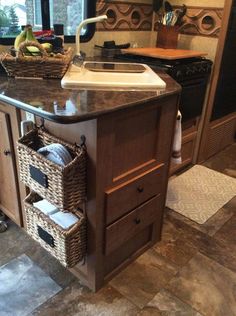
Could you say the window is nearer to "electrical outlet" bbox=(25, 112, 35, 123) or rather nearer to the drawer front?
"electrical outlet" bbox=(25, 112, 35, 123)

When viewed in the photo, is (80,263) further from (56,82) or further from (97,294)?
(56,82)

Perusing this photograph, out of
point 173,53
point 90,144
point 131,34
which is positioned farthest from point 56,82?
point 131,34

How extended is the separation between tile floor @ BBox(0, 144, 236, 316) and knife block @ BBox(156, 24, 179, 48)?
1541 millimetres

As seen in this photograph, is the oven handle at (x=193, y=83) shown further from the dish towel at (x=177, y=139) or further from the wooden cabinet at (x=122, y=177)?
the wooden cabinet at (x=122, y=177)

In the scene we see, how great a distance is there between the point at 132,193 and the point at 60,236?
0.41 metres

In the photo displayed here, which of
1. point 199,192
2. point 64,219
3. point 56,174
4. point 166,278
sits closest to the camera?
point 56,174

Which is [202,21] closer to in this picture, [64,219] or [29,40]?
[29,40]

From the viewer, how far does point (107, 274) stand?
5.34 feet

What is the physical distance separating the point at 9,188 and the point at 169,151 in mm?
985

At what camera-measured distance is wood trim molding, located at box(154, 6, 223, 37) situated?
2.48 metres

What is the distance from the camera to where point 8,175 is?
5.71ft

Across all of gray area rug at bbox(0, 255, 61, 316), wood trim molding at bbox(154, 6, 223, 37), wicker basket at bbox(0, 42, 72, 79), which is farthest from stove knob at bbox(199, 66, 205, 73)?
gray area rug at bbox(0, 255, 61, 316)

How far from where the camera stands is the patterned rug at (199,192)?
228 cm

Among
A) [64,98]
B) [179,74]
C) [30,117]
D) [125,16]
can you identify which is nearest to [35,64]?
[30,117]
